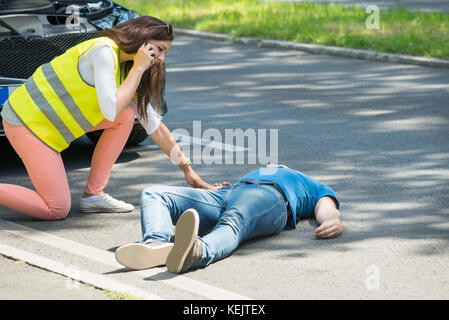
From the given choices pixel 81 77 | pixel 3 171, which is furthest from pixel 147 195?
pixel 3 171

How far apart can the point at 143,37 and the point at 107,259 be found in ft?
4.26

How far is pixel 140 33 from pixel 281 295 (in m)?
1.84

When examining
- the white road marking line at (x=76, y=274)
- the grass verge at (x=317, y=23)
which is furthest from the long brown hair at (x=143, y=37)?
the grass verge at (x=317, y=23)

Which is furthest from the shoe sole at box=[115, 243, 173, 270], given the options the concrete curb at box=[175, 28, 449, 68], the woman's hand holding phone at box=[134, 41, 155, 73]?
the concrete curb at box=[175, 28, 449, 68]

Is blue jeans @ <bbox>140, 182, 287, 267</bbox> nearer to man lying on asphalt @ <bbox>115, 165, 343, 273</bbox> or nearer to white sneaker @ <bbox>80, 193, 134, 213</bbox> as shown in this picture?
man lying on asphalt @ <bbox>115, 165, 343, 273</bbox>

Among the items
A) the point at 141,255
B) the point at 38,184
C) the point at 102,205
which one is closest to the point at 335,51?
the point at 102,205

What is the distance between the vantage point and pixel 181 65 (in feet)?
39.5

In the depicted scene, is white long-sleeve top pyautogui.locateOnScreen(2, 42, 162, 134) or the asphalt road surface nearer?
the asphalt road surface

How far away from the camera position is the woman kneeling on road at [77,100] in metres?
5.22

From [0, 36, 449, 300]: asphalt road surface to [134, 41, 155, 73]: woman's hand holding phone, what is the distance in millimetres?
998

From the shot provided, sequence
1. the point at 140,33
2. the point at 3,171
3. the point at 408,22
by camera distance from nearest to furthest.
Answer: the point at 140,33 → the point at 3,171 → the point at 408,22

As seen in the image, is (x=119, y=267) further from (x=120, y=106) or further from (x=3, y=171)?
(x=3, y=171)

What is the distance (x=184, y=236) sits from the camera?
4352 millimetres

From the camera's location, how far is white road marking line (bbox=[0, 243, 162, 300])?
166 inches
